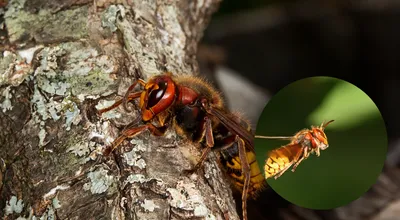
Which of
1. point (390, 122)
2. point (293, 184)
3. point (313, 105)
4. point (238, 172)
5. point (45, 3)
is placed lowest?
point (390, 122)

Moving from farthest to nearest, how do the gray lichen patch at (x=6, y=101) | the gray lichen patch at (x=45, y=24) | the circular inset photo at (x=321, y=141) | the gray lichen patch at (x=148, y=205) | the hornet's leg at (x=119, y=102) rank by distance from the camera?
1. the gray lichen patch at (x=45, y=24)
2. the gray lichen patch at (x=6, y=101)
3. the hornet's leg at (x=119, y=102)
4. the gray lichen patch at (x=148, y=205)
5. the circular inset photo at (x=321, y=141)

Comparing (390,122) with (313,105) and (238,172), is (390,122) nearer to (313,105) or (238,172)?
(238,172)

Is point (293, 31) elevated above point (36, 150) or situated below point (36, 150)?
below

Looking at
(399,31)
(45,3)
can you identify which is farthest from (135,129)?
(399,31)

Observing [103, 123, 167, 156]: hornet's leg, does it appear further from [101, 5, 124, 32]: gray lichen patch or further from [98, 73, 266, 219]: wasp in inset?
[101, 5, 124, 32]: gray lichen patch

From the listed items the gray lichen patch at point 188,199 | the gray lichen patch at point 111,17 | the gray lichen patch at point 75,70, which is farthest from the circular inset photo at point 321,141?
the gray lichen patch at point 111,17

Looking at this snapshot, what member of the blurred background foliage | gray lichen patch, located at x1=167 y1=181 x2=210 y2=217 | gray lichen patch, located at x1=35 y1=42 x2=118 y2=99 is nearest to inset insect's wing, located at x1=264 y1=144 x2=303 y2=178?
gray lichen patch, located at x1=167 y1=181 x2=210 y2=217

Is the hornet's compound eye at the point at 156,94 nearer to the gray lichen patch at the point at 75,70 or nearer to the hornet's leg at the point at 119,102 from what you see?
the hornet's leg at the point at 119,102
